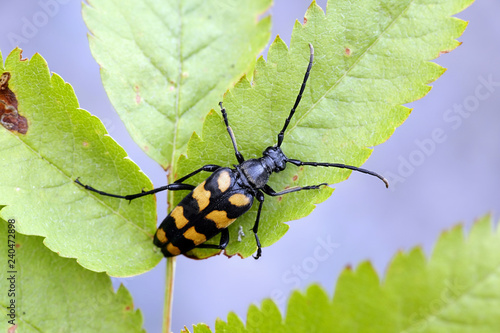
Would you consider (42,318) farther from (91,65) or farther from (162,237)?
(91,65)

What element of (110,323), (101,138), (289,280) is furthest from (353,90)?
(289,280)

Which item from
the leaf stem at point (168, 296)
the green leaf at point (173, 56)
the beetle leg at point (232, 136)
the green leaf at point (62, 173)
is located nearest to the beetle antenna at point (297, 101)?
the beetle leg at point (232, 136)

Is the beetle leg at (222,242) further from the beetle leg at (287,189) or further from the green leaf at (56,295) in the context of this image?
the green leaf at (56,295)

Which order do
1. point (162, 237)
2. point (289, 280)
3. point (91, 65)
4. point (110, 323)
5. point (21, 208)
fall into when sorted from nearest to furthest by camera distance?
1. point (21, 208)
2. point (110, 323)
3. point (162, 237)
4. point (289, 280)
5. point (91, 65)

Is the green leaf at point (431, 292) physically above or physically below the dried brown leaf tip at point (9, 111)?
below

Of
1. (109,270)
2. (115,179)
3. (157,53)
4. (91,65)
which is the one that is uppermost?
(91,65)

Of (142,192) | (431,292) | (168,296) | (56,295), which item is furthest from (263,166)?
(431,292)

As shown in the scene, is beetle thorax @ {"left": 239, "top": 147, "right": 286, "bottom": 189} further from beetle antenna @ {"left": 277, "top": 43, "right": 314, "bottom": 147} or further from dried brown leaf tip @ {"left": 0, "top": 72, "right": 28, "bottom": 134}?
dried brown leaf tip @ {"left": 0, "top": 72, "right": 28, "bottom": 134}
